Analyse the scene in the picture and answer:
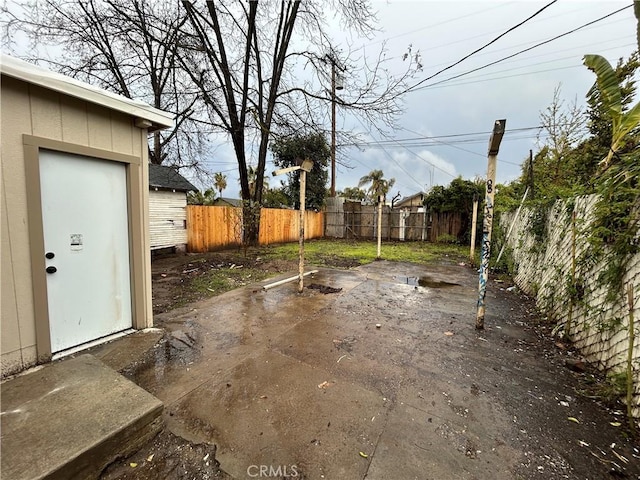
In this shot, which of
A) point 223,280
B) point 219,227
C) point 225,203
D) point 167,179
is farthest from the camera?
point 225,203

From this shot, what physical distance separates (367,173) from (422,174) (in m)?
5.91

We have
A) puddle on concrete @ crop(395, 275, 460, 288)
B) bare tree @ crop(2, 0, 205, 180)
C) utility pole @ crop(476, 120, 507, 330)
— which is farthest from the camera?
bare tree @ crop(2, 0, 205, 180)

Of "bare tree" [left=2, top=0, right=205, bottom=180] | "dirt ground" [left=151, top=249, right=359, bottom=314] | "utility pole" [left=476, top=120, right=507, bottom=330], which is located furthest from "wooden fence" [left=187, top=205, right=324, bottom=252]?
"utility pole" [left=476, top=120, right=507, bottom=330]

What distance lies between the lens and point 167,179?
878cm

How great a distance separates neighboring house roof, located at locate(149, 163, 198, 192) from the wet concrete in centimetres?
591

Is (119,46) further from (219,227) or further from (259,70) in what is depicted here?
(219,227)

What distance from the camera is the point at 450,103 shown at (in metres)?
12.6

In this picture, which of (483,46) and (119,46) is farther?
(119,46)

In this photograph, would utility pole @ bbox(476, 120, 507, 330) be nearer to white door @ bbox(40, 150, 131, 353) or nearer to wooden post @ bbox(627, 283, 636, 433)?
wooden post @ bbox(627, 283, 636, 433)

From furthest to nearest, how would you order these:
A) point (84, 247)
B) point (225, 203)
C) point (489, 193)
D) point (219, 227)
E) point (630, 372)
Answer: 1. point (225, 203)
2. point (219, 227)
3. point (489, 193)
4. point (84, 247)
5. point (630, 372)

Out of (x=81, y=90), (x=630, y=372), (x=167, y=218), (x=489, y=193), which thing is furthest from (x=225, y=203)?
(x=630, y=372)

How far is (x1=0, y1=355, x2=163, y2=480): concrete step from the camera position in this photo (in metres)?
1.34

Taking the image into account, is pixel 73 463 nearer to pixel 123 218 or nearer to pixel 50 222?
pixel 50 222

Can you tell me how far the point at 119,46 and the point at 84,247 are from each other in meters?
9.89
